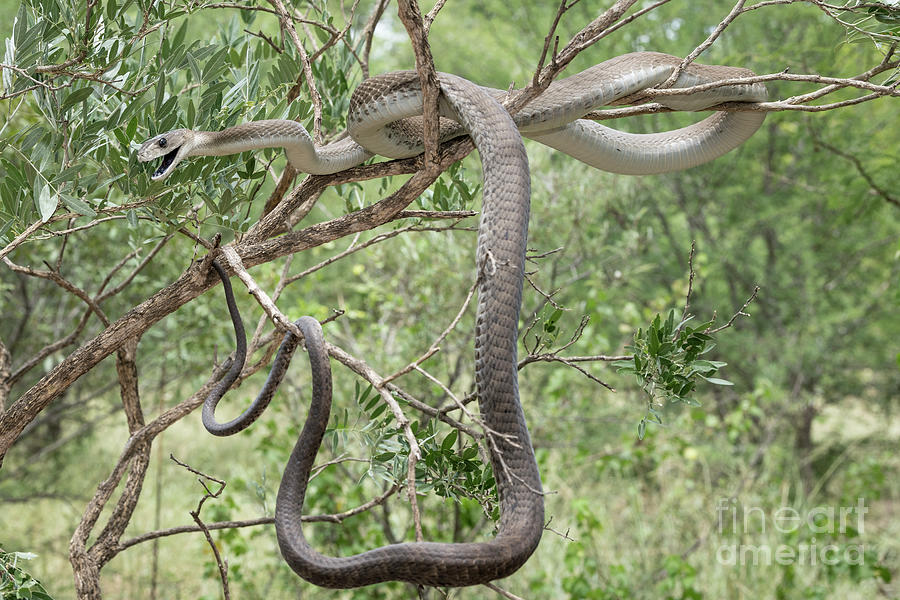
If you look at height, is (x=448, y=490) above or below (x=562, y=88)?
below

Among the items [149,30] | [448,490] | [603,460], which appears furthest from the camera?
[603,460]

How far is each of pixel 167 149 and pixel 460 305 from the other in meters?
3.92

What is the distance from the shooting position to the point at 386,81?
246 cm

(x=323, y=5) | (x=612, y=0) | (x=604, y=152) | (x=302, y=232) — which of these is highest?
(x=612, y=0)

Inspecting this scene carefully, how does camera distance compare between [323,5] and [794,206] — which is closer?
[323,5]

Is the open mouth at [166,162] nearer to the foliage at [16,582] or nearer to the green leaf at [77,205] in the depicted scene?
the green leaf at [77,205]

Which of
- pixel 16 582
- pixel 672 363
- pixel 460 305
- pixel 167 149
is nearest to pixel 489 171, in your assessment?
pixel 672 363

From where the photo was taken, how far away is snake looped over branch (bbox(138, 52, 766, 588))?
1646mm

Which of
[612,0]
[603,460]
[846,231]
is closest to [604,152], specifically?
[603,460]

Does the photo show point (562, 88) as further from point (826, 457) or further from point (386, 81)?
point (826, 457)

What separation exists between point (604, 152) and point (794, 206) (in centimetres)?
633

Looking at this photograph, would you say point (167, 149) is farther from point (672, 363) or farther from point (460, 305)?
point (460, 305)

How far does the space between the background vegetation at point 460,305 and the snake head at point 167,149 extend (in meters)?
0.05

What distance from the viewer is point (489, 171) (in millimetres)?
2176
